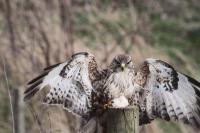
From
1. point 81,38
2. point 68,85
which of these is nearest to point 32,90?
point 68,85

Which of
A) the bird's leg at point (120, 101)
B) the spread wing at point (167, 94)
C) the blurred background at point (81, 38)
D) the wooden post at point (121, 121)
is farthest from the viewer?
the blurred background at point (81, 38)

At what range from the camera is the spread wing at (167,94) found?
4355 millimetres

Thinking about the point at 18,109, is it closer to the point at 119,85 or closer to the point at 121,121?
the point at 119,85

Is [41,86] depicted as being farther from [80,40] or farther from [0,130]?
[80,40]

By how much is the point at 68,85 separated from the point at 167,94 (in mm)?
617

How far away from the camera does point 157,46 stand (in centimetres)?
1117

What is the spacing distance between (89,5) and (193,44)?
5.99ft

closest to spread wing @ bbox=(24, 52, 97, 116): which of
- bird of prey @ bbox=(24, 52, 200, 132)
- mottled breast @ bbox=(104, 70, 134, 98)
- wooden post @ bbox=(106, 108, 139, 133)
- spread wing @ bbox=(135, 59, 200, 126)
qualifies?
bird of prey @ bbox=(24, 52, 200, 132)

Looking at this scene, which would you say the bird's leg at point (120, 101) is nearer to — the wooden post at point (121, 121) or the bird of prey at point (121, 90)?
the bird of prey at point (121, 90)

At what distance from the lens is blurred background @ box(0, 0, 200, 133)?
761cm

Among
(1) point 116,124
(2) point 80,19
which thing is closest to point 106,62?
(2) point 80,19

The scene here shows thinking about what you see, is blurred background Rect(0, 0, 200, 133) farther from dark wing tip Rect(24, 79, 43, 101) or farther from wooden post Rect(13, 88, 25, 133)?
dark wing tip Rect(24, 79, 43, 101)

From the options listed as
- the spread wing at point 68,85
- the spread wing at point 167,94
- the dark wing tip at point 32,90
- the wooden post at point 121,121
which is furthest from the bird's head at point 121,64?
the wooden post at point 121,121

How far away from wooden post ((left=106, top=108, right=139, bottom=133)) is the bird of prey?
2.09 ft
